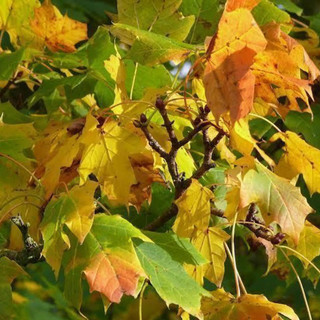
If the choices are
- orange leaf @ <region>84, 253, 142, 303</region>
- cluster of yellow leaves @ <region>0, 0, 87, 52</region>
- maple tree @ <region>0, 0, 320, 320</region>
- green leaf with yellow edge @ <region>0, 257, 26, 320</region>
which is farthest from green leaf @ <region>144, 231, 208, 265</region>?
cluster of yellow leaves @ <region>0, 0, 87, 52</region>

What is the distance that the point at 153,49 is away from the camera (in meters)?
1.35

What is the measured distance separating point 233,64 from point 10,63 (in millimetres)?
610

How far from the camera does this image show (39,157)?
1.50 m

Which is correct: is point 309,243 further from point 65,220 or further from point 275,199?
point 65,220

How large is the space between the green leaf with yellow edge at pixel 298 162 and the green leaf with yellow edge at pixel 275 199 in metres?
0.12

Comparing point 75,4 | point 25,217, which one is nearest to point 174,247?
point 25,217

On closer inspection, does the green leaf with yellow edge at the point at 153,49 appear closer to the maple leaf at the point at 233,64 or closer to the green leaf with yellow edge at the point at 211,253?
the maple leaf at the point at 233,64

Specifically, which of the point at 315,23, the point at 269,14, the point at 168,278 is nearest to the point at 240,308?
the point at 168,278

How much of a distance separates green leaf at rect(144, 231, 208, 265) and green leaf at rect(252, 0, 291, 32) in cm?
56

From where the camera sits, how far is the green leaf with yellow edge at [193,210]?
140 centimetres

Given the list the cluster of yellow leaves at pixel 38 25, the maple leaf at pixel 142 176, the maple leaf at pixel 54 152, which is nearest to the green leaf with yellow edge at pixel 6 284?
the maple leaf at pixel 54 152

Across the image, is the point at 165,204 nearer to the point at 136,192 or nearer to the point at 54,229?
the point at 136,192

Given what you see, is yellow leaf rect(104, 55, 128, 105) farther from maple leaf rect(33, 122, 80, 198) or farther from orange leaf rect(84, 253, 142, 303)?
orange leaf rect(84, 253, 142, 303)

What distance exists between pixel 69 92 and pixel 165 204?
1.05 feet
